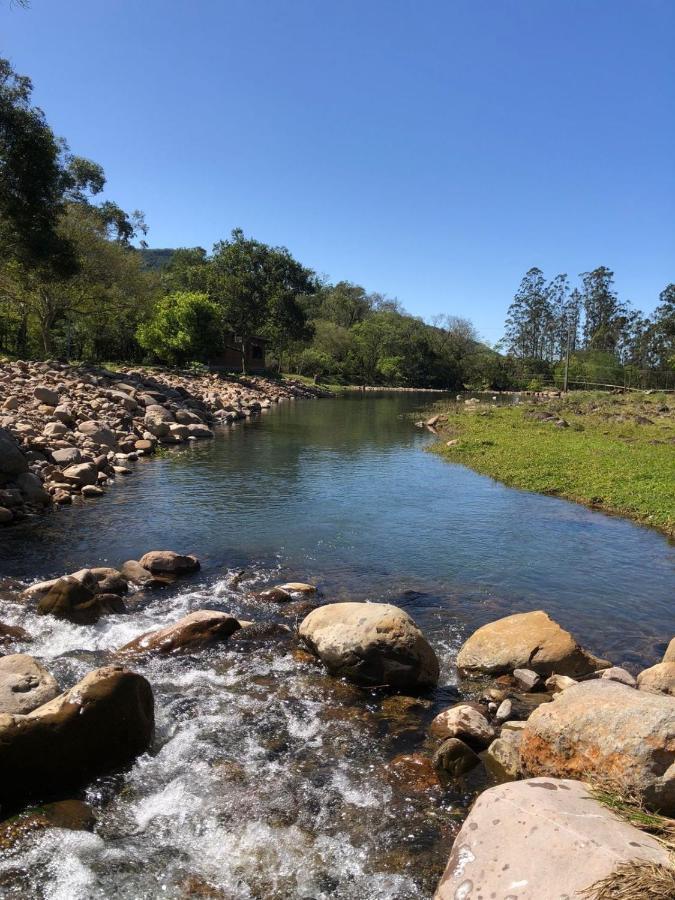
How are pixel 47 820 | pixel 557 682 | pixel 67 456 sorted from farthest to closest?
1. pixel 67 456
2. pixel 557 682
3. pixel 47 820

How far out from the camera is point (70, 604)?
1005 centimetres

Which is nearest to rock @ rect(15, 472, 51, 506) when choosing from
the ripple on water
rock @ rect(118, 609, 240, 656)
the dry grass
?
rock @ rect(118, 609, 240, 656)

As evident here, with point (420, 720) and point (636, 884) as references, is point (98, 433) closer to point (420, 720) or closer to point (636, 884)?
point (420, 720)

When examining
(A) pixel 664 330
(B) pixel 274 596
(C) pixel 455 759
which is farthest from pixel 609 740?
(A) pixel 664 330

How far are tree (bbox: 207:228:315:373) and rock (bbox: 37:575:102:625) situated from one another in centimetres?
6134

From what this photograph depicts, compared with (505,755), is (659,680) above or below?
above

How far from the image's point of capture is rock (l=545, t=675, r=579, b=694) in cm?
820

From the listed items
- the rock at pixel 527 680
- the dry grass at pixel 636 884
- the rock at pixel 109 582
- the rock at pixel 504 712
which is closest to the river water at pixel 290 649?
the rock at pixel 109 582

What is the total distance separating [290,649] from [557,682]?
3939 millimetres

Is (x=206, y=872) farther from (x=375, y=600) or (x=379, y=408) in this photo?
(x=379, y=408)

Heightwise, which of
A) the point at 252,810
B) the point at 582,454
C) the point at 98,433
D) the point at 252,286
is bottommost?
the point at 252,810

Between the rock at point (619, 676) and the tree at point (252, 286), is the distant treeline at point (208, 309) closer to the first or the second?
the tree at point (252, 286)

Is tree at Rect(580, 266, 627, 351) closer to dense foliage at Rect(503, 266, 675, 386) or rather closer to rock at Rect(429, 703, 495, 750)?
dense foliage at Rect(503, 266, 675, 386)

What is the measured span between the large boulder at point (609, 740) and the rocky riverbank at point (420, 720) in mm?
14
